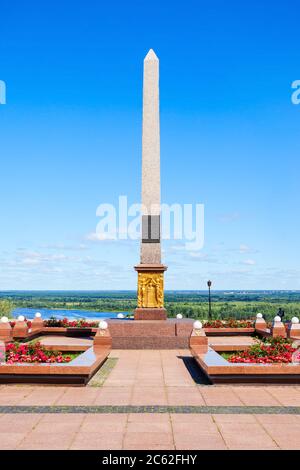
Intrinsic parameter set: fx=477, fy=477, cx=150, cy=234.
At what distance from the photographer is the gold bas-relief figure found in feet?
60.0

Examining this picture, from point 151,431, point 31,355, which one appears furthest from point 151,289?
point 151,431

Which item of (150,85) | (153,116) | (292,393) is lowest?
(292,393)

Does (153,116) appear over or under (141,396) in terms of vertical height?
over

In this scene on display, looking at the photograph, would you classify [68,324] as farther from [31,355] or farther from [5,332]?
[31,355]

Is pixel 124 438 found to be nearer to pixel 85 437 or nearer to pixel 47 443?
pixel 85 437

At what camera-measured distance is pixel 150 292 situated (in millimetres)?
18359

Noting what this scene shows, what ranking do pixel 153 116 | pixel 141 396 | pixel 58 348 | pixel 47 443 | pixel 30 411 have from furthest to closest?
pixel 153 116
pixel 58 348
pixel 141 396
pixel 30 411
pixel 47 443

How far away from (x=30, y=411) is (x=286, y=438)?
4.35m

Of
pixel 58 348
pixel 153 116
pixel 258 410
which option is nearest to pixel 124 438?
pixel 258 410

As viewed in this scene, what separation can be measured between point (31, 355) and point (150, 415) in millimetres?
4713

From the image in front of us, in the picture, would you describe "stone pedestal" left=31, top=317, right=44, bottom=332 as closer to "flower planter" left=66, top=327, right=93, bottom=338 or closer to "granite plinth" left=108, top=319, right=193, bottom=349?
"flower planter" left=66, top=327, right=93, bottom=338

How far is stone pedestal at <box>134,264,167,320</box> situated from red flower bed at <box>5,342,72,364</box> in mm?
6462

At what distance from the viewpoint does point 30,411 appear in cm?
839
